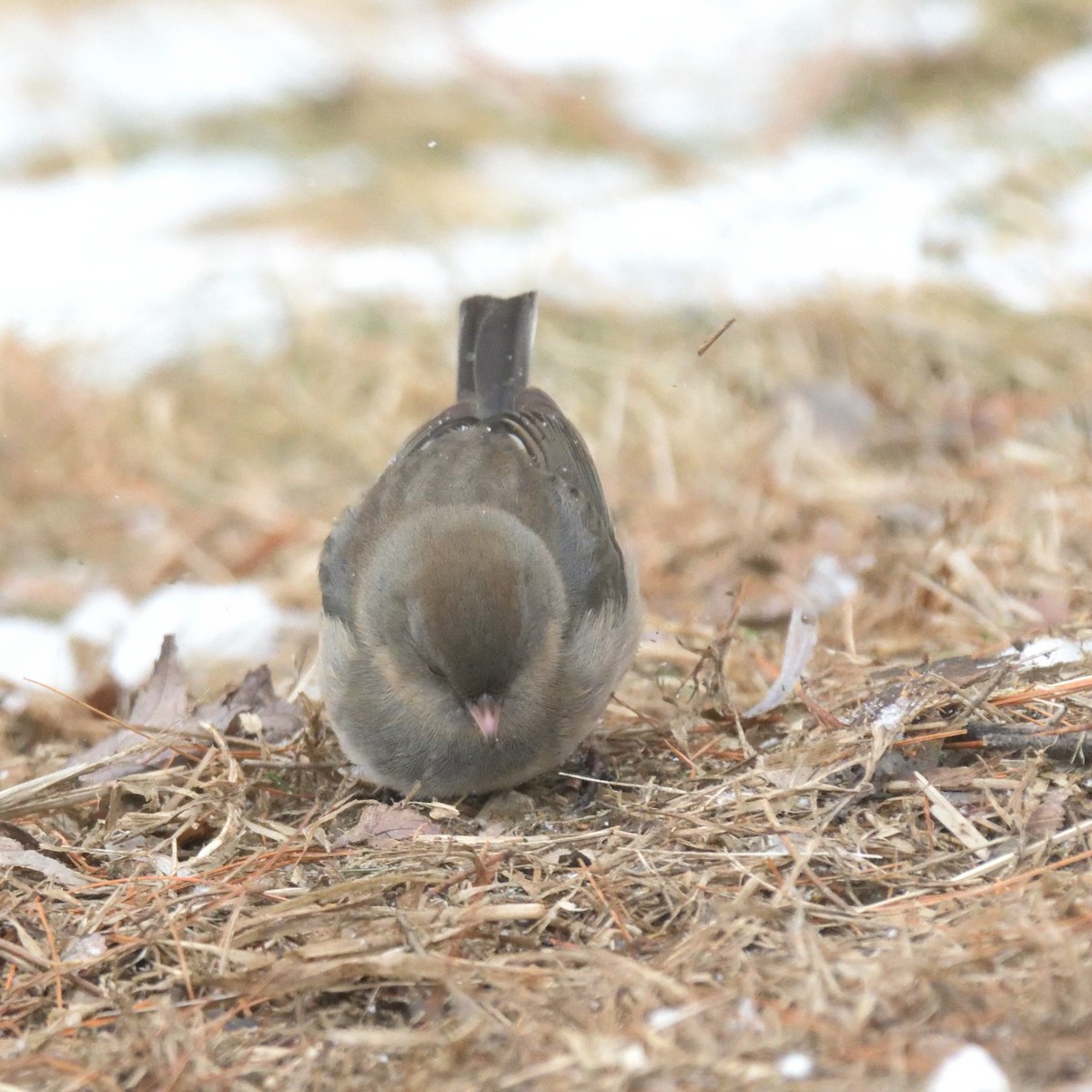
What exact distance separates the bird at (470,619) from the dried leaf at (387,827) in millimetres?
144

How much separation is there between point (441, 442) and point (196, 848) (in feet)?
4.06

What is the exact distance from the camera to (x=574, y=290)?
25.3 feet

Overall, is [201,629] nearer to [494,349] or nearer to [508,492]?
[494,349]

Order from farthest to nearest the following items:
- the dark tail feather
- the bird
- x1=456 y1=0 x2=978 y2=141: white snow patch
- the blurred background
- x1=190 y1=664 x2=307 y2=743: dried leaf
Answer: x1=456 y1=0 x2=978 y2=141: white snow patch, the blurred background, the dark tail feather, x1=190 y1=664 x2=307 y2=743: dried leaf, the bird

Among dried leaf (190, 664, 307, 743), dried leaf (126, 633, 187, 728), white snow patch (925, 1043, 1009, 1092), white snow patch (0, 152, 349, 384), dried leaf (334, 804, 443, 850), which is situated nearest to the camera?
white snow patch (925, 1043, 1009, 1092)

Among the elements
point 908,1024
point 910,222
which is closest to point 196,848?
point 908,1024

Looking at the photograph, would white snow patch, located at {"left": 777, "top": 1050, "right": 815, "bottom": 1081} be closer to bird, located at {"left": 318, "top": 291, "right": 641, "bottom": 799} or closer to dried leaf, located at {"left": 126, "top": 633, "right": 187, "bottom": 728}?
bird, located at {"left": 318, "top": 291, "right": 641, "bottom": 799}

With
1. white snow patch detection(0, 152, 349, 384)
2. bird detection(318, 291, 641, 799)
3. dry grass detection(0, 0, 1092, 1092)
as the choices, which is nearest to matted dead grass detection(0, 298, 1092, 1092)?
dry grass detection(0, 0, 1092, 1092)

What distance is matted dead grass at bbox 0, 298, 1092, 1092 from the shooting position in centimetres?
205

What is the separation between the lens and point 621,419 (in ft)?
21.7

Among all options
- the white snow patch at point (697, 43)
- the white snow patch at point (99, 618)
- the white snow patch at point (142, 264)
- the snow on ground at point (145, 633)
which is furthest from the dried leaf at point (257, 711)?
the white snow patch at point (697, 43)

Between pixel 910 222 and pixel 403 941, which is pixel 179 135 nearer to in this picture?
pixel 910 222

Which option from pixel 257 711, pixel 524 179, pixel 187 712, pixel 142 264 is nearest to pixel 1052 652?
pixel 257 711

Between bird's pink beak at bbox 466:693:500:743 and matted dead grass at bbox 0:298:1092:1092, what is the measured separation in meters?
0.21
